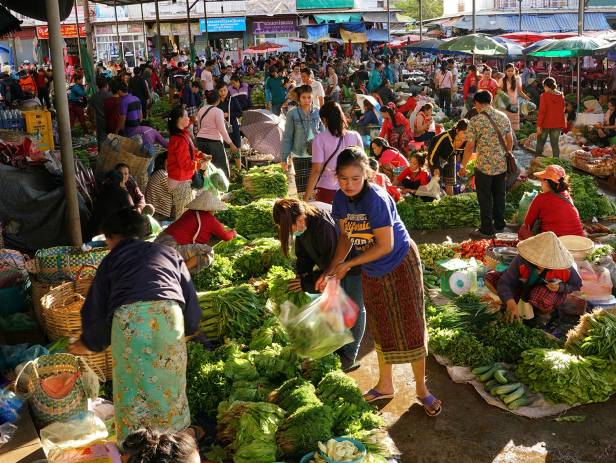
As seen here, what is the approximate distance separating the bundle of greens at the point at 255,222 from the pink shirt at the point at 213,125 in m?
1.70

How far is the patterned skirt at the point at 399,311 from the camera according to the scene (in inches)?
174

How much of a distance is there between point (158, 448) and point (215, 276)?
412 centimetres

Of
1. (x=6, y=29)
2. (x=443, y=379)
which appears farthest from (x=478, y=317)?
(x=6, y=29)

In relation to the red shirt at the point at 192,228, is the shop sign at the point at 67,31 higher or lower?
higher

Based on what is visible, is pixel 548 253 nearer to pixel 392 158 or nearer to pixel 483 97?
pixel 483 97

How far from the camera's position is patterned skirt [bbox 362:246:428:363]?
14.5ft

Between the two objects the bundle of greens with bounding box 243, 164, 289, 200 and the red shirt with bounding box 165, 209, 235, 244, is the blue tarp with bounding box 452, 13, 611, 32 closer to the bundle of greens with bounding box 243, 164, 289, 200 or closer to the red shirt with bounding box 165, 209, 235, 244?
the bundle of greens with bounding box 243, 164, 289, 200

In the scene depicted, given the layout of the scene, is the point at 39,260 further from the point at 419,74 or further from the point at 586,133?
the point at 419,74

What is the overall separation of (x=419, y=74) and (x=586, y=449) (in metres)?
26.8

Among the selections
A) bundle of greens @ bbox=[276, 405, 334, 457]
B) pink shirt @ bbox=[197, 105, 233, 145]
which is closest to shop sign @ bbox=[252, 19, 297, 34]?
pink shirt @ bbox=[197, 105, 233, 145]

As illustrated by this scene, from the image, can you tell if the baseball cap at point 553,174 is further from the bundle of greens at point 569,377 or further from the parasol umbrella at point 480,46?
the parasol umbrella at point 480,46

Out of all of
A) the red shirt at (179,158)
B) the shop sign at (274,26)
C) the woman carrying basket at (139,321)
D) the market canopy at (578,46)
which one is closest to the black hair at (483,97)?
the red shirt at (179,158)

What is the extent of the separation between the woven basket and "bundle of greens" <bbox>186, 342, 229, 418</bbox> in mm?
1381

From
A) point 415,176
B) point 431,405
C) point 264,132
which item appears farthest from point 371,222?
point 264,132
